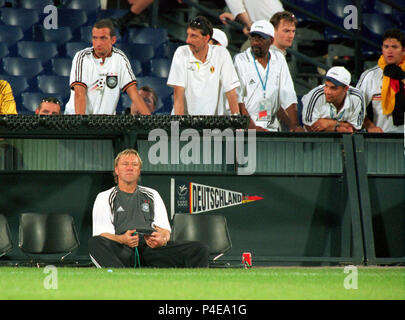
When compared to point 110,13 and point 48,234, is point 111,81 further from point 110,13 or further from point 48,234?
point 110,13

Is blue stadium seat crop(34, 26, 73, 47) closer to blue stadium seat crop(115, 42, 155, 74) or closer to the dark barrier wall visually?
blue stadium seat crop(115, 42, 155, 74)

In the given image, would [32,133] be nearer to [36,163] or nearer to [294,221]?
[36,163]

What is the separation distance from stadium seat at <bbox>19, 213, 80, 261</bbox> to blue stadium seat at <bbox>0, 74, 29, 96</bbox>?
15.3ft

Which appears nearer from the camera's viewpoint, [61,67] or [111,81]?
[111,81]

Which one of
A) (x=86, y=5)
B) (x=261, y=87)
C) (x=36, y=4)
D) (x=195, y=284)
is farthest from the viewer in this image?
(x=86, y=5)

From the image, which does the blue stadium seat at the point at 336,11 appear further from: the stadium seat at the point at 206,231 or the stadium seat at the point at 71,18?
the stadium seat at the point at 206,231

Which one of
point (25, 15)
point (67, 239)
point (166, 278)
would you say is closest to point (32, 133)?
point (67, 239)

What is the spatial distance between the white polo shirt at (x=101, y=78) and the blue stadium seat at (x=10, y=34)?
14.2 ft

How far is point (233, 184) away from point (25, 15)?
619 cm

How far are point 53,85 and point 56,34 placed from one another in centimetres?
119

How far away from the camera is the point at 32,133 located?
7797 millimetres

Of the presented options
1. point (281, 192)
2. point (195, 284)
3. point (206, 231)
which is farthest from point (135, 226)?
point (195, 284)

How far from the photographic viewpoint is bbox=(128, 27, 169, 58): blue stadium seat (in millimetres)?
12703

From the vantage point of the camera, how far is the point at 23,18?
1278 cm
